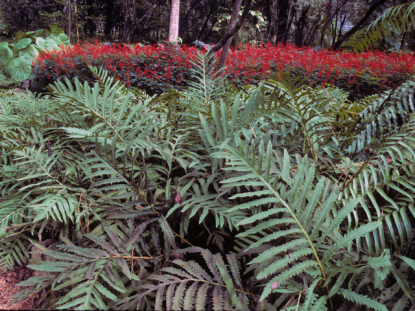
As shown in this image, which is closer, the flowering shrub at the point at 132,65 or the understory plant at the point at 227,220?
the understory plant at the point at 227,220

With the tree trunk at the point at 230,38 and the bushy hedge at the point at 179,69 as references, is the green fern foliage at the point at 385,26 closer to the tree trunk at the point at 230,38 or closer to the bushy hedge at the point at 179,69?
the tree trunk at the point at 230,38

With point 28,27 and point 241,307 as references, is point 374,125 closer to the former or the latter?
point 241,307

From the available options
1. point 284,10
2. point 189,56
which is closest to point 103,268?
point 189,56

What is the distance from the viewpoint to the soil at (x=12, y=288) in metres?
0.95

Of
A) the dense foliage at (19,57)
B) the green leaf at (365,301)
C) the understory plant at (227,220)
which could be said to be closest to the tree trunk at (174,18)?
the dense foliage at (19,57)

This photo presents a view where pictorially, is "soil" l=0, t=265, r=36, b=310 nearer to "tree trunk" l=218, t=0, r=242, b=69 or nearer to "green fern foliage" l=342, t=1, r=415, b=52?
"tree trunk" l=218, t=0, r=242, b=69

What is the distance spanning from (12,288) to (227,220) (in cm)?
93

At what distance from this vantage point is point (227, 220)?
870 millimetres

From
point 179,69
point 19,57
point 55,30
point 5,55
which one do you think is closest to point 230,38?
point 179,69

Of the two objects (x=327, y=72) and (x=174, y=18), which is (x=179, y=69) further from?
(x=174, y=18)

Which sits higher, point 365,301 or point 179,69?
point 179,69

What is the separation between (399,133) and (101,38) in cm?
1590

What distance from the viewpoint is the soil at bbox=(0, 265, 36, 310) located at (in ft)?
A: 3.11

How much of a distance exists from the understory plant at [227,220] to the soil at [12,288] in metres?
0.06
